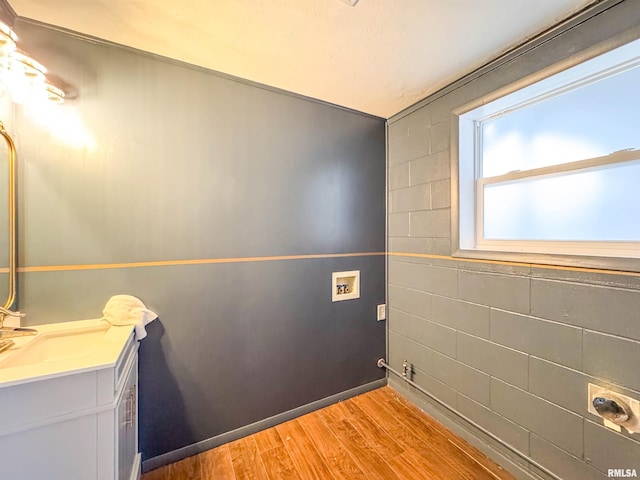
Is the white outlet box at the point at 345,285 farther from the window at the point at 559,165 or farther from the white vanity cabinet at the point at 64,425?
the white vanity cabinet at the point at 64,425

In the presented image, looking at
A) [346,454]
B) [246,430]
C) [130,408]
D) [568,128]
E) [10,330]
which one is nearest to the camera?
[10,330]

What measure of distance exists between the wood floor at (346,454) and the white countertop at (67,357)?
872mm

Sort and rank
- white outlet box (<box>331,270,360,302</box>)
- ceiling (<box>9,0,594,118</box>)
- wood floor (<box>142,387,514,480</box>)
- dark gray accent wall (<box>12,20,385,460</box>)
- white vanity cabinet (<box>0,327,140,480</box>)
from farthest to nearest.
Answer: white outlet box (<box>331,270,360,302</box>), wood floor (<box>142,387,514,480</box>), dark gray accent wall (<box>12,20,385,460</box>), ceiling (<box>9,0,594,118</box>), white vanity cabinet (<box>0,327,140,480</box>)

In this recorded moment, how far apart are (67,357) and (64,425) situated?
0.33 metres

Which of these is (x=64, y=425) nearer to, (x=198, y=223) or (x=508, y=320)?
(x=198, y=223)

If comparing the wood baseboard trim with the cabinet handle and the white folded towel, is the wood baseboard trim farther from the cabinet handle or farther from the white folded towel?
the white folded towel

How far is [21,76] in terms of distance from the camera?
1091mm

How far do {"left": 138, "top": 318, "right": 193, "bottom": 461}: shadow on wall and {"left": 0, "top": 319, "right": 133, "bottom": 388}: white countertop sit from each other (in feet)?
0.72

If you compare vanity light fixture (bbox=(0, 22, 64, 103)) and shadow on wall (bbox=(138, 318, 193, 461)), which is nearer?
vanity light fixture (bbox=(0, 22, 64, 103))

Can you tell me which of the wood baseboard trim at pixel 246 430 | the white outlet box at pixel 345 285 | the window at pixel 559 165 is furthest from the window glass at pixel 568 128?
the wood baseboard trim at pixel 246 430

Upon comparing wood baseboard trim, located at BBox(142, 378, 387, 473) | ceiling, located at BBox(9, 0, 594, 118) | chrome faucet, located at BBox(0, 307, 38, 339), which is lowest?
wood baseboard trim, located at BBox(142, 378, 387, 473)

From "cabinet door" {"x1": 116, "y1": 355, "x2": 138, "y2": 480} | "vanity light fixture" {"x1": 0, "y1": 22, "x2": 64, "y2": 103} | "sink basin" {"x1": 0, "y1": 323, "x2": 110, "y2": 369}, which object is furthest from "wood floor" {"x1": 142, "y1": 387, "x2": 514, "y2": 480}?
"vanity light fixture" {"x1": 0, "y1": 22, "x2": 64, "y2": 103}

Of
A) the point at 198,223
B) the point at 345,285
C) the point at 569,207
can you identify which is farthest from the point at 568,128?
the point at 198,223

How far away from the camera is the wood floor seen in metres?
1.37
